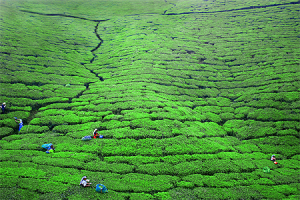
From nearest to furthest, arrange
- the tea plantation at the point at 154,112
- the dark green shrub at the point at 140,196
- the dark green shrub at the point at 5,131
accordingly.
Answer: the dark green shrub at the point at 140,196 → the tea plantation at the point at 154,112 → the dark green shrub at the point at 5,131

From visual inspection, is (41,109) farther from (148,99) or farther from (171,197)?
(171,197)

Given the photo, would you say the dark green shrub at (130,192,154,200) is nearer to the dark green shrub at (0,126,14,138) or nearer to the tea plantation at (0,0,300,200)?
the tea plantation at (0,0,300,200)

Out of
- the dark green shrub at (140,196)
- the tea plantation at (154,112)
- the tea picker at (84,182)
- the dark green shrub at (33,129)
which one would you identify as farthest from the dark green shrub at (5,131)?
the dark green shrub at (140,196)

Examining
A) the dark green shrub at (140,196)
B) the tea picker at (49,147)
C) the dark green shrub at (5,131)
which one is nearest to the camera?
the dark green shrub at (140,196)

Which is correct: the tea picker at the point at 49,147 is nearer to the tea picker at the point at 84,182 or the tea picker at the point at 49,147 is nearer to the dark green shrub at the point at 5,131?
the dark green shrub at the point at 5,131

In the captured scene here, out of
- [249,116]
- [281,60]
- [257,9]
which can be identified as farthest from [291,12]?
[249,116]

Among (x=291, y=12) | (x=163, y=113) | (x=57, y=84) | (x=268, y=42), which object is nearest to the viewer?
(x=163, y=113)

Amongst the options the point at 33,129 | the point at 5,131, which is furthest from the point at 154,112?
the point at 5,131

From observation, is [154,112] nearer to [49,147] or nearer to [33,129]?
[49,147]
